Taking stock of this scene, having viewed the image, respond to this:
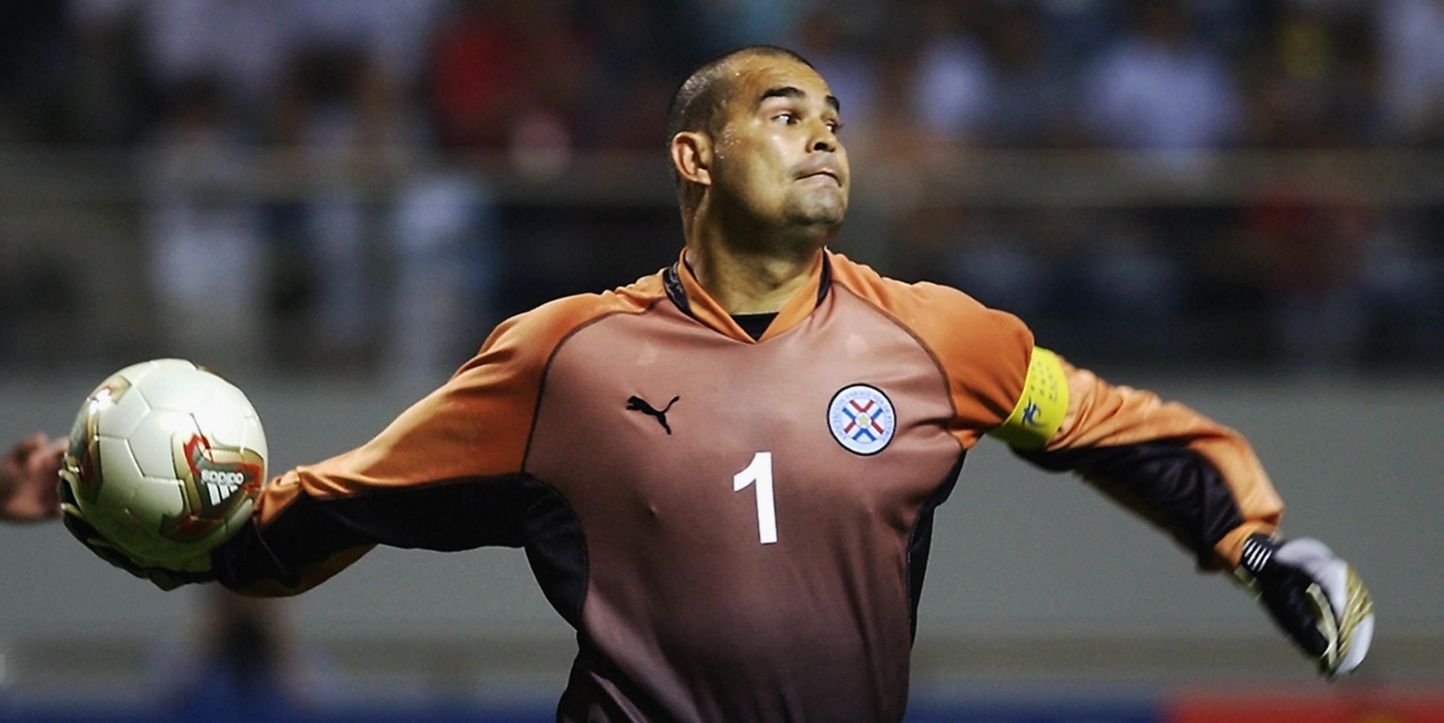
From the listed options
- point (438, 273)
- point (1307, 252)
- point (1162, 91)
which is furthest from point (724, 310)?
point (1162, 91)

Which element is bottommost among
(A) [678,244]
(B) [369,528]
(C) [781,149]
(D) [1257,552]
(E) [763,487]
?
(A) [678,244]

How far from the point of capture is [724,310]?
4.92 m

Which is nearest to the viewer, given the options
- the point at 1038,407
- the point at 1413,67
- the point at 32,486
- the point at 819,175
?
the point at 819,175

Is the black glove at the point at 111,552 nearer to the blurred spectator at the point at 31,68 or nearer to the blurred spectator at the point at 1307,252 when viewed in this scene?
the blurred spectator at the point at 31,68

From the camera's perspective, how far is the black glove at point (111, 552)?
506 cm

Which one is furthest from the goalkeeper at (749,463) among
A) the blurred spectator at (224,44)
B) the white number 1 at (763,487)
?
the blurred spectator at (224,44)

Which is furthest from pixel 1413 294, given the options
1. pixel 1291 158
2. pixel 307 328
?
pixel 307 328

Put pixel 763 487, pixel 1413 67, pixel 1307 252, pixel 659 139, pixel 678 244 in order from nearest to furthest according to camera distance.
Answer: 1. pixel 763 487
2. pixel 678 244
3. pixel 1307 252
4. pixel 659 139
5. pixel 1413 67

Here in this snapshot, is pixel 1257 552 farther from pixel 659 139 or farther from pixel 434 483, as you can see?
pixel 659 139

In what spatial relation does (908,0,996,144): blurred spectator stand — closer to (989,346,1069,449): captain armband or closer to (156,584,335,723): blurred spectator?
(156,584,335,723): blurred spectator

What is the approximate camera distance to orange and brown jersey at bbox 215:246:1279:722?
471 cm

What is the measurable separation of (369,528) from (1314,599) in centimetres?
190

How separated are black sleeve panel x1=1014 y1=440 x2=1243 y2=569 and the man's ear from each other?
92cm

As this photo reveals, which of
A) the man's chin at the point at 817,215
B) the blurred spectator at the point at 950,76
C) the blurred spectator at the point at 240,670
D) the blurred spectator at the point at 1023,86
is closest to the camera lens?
the man's chin at the point at 817,215
